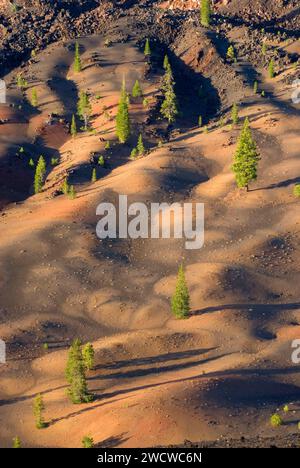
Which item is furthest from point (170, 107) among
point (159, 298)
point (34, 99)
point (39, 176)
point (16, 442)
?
point (16, 442)

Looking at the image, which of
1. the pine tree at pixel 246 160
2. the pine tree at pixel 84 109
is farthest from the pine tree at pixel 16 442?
the pine tree at pixel 84 109

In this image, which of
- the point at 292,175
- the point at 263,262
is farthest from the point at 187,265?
the point at 292,175

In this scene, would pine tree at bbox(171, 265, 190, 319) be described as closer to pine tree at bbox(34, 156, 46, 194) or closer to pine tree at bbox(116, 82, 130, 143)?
pine tree at bbox(34, 156, 46, 194)

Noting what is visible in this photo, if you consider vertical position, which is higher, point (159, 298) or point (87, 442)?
point (159, 298)

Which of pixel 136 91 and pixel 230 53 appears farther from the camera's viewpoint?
pixel 230 53

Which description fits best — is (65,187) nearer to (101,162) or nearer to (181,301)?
(101,162)

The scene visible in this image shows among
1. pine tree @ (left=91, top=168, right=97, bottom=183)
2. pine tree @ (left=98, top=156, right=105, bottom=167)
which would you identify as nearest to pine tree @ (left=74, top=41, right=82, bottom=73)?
pine tree @ (left=98, top=156, right=105, bottom=167)

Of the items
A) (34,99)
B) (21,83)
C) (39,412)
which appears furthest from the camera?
(21,83)

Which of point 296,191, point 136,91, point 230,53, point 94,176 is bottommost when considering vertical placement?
point 296,191
